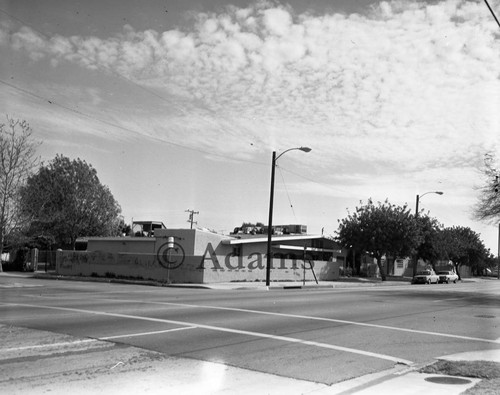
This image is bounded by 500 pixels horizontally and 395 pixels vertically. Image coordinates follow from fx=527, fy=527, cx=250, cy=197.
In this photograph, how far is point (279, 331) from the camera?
464 inches

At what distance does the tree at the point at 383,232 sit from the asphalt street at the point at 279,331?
104 ft

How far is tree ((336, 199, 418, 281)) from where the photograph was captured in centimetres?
4991

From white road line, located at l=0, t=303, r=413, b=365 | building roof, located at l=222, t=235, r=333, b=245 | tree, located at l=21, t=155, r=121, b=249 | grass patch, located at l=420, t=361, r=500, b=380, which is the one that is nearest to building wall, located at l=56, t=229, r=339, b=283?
building roof, located at l=222, t=235, r=333, b=245

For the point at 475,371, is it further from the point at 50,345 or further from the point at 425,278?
the point at 425,278

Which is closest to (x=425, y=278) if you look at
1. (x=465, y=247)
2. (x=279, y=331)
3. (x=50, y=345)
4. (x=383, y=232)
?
(x=383, y=232)

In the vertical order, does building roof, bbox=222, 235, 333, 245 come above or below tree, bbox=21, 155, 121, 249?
below

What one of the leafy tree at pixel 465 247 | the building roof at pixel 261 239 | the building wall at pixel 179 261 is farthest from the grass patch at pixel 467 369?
the leafy tree at pixel 465 247

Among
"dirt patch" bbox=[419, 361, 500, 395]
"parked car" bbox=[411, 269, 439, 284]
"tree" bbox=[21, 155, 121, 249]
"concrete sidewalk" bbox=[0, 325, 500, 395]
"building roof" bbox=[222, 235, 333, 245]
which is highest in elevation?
"tree" bbox=[21, 155, 121, 249]

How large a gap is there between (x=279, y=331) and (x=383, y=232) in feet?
130

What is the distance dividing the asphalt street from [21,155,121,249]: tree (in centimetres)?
3567

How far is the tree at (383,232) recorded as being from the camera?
49.9 meters

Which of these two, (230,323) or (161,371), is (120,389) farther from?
(230,323)

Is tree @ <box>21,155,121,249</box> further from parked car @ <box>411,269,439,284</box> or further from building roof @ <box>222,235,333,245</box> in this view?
parked car @ <box>411,269,439,284</box>

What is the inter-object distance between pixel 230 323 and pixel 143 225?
47.8 meters
